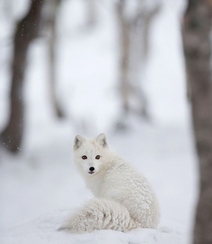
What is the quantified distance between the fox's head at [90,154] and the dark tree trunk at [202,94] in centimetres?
186

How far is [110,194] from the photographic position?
469 centimetres

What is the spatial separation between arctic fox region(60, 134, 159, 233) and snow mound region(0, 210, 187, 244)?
0.09 metres

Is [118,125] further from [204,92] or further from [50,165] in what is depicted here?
[204,92]

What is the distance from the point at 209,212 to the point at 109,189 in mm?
1786

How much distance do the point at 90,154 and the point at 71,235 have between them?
1013 millimetres

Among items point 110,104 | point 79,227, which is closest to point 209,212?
point 79,227

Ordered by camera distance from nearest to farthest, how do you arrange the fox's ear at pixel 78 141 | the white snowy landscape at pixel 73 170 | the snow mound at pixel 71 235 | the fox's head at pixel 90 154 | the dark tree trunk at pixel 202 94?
1. the dark tree trunk at pixel 202 94
2. the snow mound at pixel 71 235
3. the white snowy landscape at pixel 73 170
4. the fox's head at pixel 90 154
5. the fox's ear at pixel 78 141

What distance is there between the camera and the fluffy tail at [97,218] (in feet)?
13.7

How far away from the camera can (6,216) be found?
375 inches

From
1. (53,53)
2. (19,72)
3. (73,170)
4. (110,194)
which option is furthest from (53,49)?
(110,194)

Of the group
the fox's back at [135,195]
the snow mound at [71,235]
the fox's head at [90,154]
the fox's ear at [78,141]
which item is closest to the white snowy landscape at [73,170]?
the snow mound at [71,235]

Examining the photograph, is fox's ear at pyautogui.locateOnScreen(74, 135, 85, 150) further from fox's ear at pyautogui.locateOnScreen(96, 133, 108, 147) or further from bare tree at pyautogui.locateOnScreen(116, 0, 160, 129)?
bare tree at pyautogui.locateOnScreen(116, 0, 160, 129)

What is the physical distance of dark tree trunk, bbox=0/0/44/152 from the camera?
10938 millimetres

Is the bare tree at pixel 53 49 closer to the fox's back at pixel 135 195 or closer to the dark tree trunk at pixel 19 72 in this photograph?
the dark tree trunk at pixel 19 72
